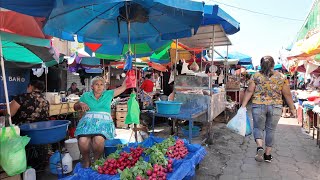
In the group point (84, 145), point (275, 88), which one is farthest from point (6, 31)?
point (275, 88)

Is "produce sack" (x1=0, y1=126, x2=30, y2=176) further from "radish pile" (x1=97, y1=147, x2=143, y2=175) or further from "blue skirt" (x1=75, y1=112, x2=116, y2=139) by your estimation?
"radish pile" (x1=97, y1=147, x2=143, y2=175)

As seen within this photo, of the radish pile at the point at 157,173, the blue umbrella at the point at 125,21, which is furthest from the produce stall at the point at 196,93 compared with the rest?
the radish pile at the point at 157,173

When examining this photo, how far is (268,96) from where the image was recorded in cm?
427

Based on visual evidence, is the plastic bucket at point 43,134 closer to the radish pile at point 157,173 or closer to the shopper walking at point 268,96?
the radish pile at point 157,173

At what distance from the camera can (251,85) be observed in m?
4.41

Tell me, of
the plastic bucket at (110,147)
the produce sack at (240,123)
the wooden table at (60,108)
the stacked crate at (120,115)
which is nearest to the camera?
the plastic bucket at (110,147)

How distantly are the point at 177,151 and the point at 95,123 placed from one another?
50.0 inches

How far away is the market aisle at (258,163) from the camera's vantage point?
389cm

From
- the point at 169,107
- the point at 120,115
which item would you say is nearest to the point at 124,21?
the point at 169,107

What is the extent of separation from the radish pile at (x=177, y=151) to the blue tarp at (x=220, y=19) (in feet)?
7.61

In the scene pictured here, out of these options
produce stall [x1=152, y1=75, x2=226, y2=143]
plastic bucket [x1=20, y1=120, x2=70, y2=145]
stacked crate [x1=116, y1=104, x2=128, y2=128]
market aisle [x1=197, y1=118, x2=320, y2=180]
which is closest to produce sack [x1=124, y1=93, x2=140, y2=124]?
plastic bucket [x1=20, y1=120, x2=70, y2=145]

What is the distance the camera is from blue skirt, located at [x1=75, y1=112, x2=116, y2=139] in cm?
343

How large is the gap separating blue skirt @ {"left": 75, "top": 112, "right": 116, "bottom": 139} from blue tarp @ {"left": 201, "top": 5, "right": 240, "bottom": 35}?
2501mm

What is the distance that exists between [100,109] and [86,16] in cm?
158
